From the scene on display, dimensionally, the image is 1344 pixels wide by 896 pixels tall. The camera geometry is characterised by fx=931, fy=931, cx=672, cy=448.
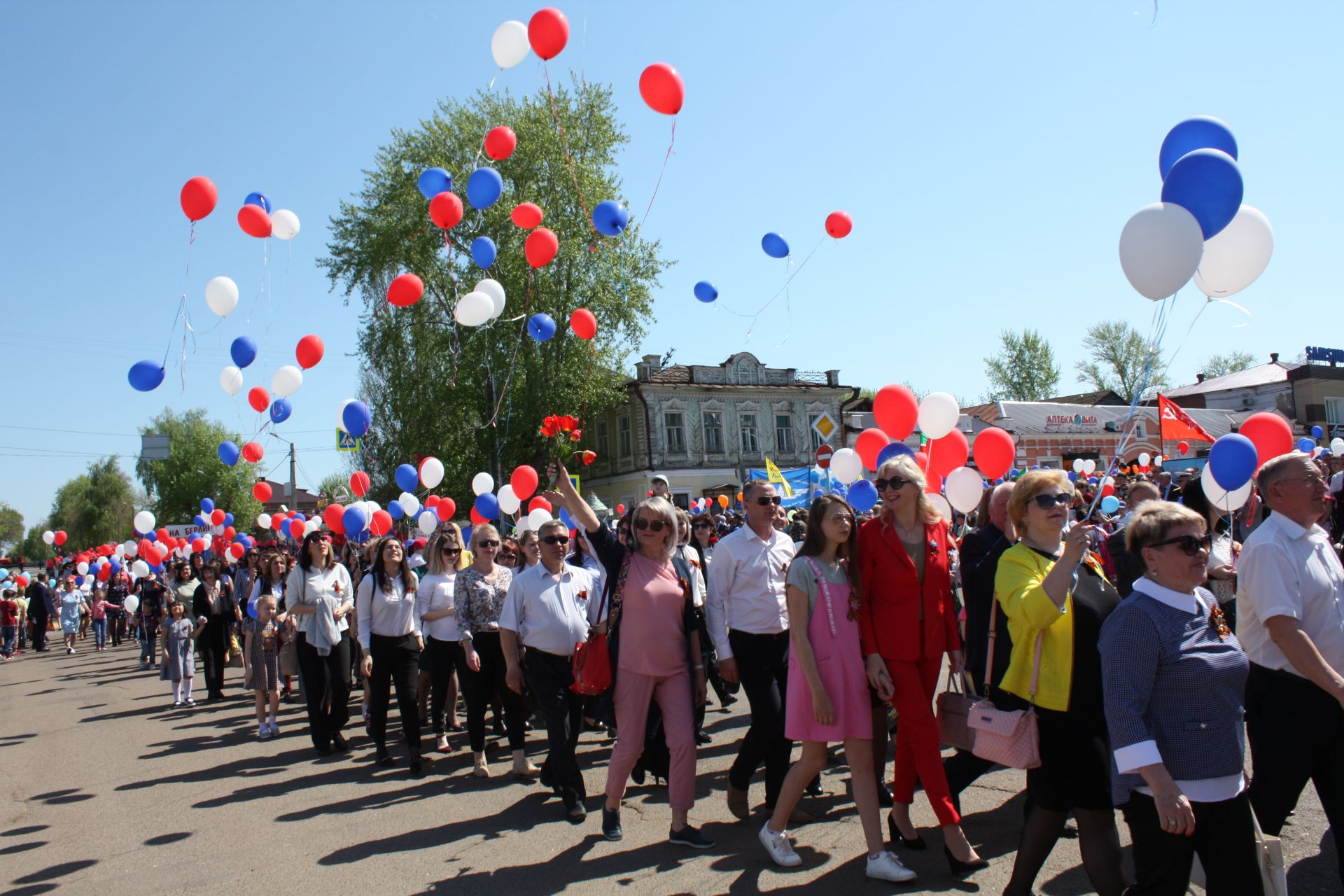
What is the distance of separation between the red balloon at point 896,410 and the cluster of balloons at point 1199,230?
3421mm

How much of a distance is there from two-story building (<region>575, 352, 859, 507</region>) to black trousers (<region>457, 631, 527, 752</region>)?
3064 centimetres

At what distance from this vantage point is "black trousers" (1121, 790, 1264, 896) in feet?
8.87

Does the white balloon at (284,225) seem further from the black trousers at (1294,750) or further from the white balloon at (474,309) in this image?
the black trousers at (1294,750)

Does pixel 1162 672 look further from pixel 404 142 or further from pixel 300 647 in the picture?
pixel 404 142

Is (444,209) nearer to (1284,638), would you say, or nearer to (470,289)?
(1284,638)

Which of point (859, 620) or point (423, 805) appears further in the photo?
point (423, 805)

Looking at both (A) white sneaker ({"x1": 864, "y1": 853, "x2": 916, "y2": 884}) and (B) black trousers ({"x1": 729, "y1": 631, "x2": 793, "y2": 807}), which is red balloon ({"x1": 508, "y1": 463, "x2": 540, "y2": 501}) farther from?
(A) white sneaker ({"x1": 864, "y1": 853, "x2": 916, "y2": 884})

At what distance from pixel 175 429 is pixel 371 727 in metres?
64.5

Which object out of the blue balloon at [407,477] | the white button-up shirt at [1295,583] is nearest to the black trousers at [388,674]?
the white button-up shirt at [1295,583]

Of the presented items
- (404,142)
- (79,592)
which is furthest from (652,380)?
(79,592)

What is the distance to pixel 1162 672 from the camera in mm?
2787

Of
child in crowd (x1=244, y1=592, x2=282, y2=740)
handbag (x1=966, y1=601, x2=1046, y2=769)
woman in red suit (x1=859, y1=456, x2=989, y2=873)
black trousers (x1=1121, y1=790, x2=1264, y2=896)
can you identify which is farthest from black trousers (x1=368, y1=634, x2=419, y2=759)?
black trousers (x1=1121, y1=790, x2=1264, y2=896)

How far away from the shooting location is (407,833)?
17.4 feet

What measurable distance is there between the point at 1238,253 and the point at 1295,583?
2.43 m
